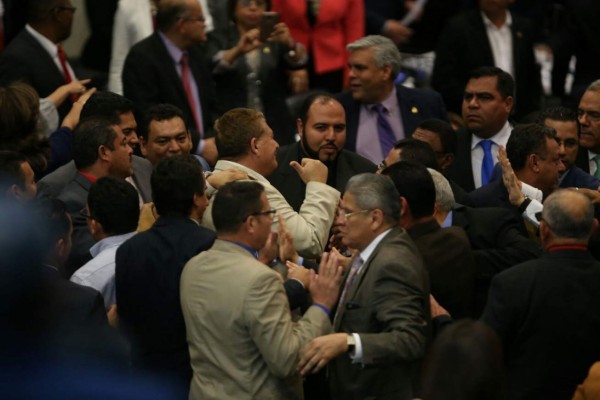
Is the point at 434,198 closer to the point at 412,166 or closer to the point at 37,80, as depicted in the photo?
the point at 412,166

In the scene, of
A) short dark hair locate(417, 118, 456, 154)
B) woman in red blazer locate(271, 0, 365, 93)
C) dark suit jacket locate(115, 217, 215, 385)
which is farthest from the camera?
woman in red blazer locate(271, 0, 365, 93)

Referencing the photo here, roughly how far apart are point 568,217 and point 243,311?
1.58 metres

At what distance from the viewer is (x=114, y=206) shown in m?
6.96

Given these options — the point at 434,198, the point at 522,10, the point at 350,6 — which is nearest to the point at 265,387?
the point at 434,198

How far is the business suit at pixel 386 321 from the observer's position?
241 inches

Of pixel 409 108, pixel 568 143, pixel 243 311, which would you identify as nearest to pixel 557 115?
pixel 568 143

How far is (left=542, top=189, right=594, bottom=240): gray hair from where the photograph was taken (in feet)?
21.3

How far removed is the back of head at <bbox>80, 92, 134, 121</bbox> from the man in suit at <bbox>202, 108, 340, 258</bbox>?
998mm

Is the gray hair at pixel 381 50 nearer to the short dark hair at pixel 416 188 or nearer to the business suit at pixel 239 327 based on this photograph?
the short dark hair at pixel 416 188

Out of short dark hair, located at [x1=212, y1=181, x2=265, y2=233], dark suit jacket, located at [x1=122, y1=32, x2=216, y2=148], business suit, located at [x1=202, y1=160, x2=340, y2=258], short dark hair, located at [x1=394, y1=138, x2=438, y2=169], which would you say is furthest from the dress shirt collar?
dark suit jacket, located at [x1=122, y1=32, x2=216, y2=148]

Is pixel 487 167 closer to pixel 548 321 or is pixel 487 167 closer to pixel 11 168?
pixel 548 321

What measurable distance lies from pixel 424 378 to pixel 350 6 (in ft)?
22.0

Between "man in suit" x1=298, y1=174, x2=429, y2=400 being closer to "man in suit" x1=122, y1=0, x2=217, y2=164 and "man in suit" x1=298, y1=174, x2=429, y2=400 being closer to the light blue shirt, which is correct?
the light blue shirt

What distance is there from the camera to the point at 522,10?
12.2m
